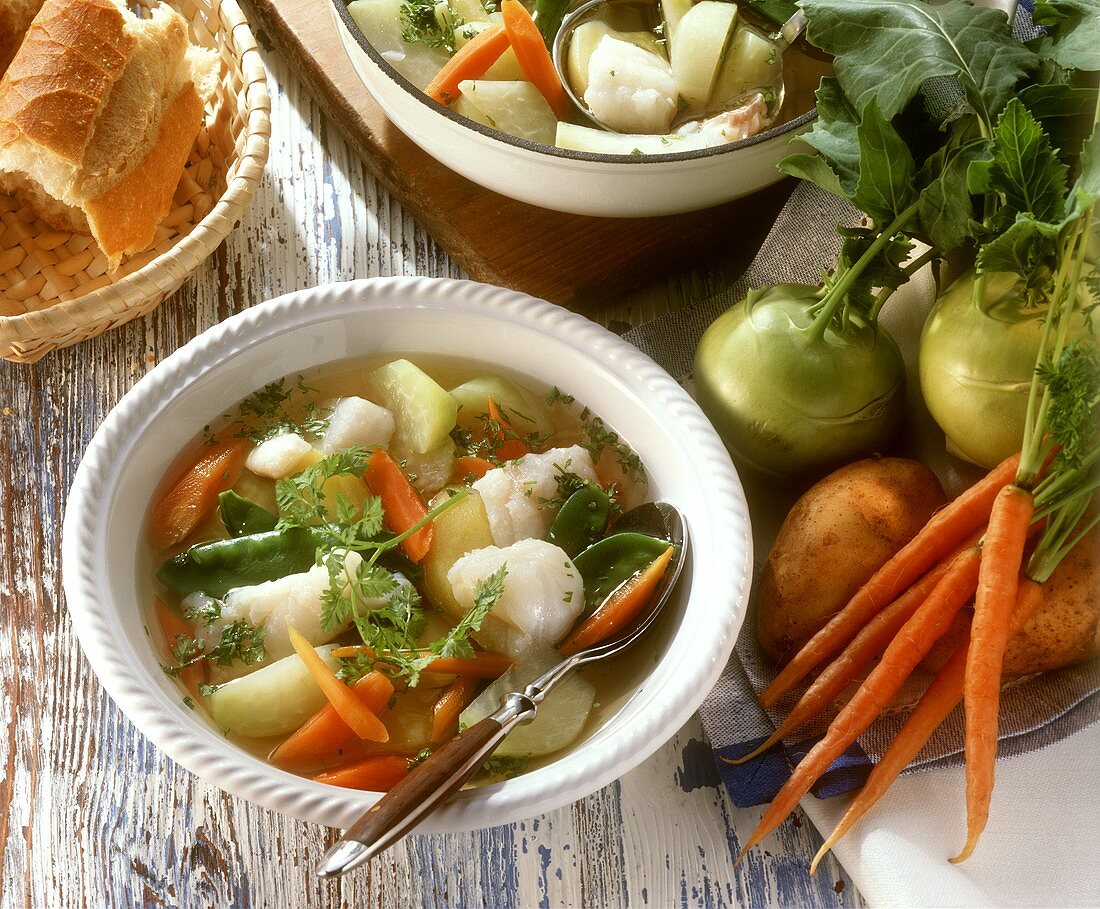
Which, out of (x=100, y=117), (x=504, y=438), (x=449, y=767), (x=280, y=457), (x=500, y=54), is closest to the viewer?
(x=449, y=767)

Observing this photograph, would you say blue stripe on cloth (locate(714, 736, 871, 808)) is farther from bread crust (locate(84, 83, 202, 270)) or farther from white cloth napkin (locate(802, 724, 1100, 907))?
bread crust (locate(84, 83, 202, 270))

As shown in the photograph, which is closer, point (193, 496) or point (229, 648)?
point (229, 648)

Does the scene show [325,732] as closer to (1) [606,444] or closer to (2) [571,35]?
(1) [606,444]

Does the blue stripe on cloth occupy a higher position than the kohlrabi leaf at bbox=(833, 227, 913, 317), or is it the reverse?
the kohlrabi leaf at bbox=(833, 227, 913, 317)

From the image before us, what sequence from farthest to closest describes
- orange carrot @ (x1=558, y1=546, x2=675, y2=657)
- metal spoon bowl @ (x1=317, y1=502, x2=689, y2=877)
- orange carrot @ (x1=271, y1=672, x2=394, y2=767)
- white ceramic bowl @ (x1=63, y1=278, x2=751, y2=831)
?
orange carrot @ (x1=558, y1=546, x2=675, y2=657) → orange carrot @ (x1=271, y1=672, x2=394, y2=767) → white ceramic bowl @ (x1=63, y1=278, x2=751, y2=831) → metal spoon bowl @ (x1=317, y1=502, x2=689, y2=877)

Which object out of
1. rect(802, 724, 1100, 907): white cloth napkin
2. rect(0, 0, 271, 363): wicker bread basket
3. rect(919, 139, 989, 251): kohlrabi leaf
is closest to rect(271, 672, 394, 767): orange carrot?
rect(802, 724, 1100, 907): white cloth napkin

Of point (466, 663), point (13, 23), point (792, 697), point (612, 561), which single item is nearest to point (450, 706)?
point (466, 663)

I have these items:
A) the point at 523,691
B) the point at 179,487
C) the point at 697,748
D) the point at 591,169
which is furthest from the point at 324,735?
the point at 591,169
